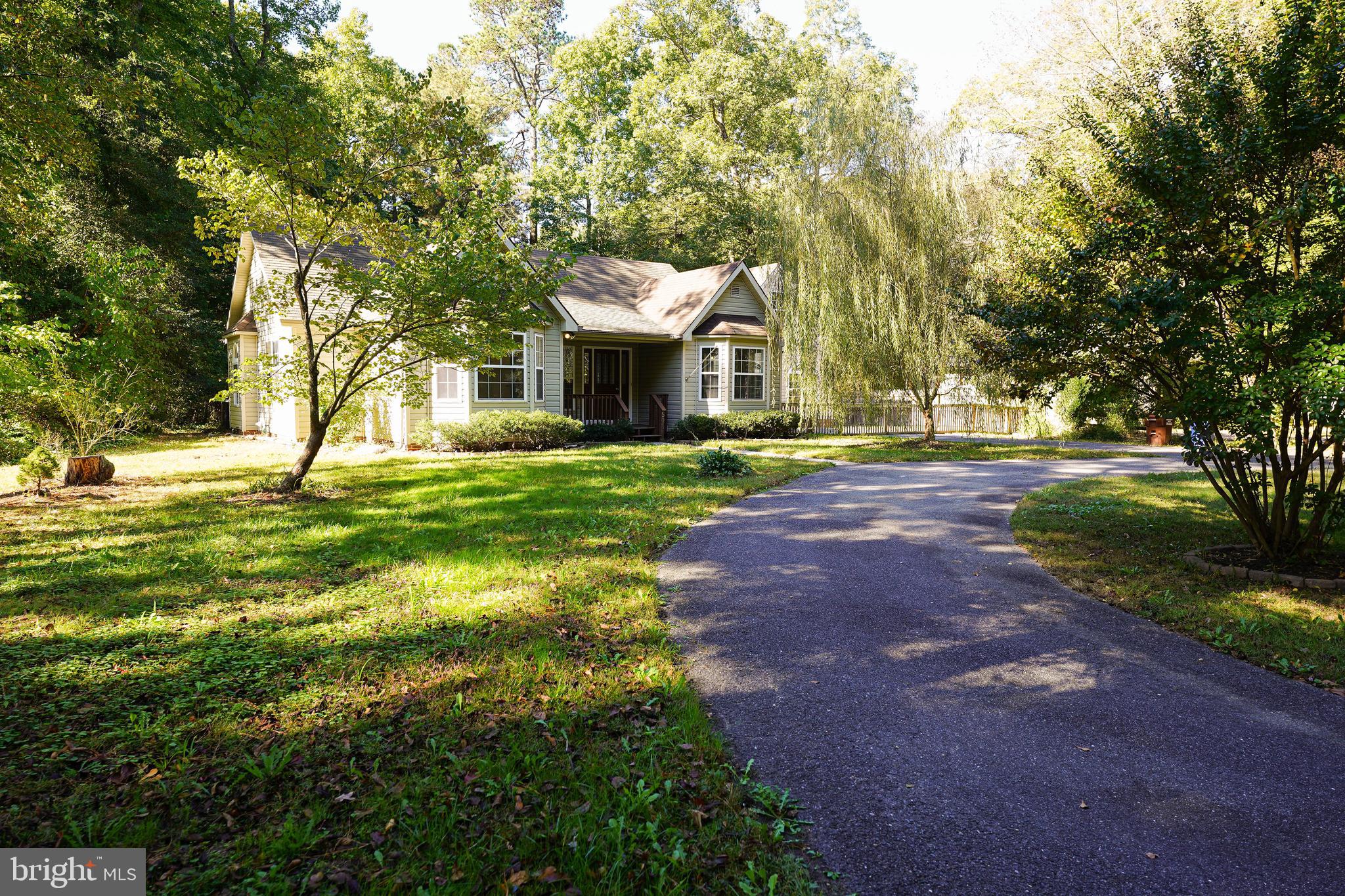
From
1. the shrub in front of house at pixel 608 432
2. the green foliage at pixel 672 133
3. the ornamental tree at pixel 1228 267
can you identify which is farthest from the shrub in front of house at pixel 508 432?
the green foliage at pixel 672 133

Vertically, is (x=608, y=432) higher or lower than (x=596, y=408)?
lower

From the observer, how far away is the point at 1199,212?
6.09 metres

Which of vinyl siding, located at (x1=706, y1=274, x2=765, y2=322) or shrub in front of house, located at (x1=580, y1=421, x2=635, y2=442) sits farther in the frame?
vinyl siding, located at (x1=706, y1=274, x2=765, y2=322)

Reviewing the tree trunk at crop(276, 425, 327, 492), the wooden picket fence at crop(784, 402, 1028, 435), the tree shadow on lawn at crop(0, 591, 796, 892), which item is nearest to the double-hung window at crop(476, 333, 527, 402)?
the tree trunk at crop(276, 425, 327, 492)

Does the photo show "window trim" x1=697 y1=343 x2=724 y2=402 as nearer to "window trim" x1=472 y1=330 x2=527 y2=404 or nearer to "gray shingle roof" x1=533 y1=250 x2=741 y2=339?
"gray shingle roof" x1=533 y1=250 x2=741 y2=339

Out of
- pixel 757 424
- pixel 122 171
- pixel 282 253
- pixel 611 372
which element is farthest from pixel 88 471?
pixel 122 171

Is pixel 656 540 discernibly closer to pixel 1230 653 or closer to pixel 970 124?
pixel 1230 653

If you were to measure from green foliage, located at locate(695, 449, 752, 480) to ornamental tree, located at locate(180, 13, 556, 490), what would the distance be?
421 centimetres

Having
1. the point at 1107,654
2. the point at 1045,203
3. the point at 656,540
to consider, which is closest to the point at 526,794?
the point at 1107,654

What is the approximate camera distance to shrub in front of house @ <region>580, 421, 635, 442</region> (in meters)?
20.4

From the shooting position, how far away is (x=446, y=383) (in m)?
17.9

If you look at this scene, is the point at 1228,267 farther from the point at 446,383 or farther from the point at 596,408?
the point at 596,408

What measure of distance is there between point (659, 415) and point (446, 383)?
23.9ft

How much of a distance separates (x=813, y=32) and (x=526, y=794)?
4116cm
